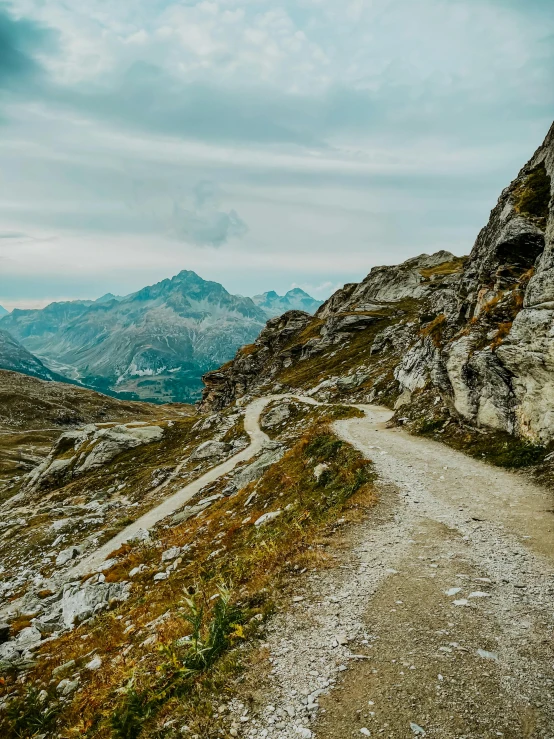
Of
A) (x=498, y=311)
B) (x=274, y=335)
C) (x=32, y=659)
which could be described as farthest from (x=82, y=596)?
(x=274, y=335)

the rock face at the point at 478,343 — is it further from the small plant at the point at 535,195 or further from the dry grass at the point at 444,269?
the dry grass at the point at 444,269

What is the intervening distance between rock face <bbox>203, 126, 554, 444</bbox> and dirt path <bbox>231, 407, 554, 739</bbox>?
942 centimetres

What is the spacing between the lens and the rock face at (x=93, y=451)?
2633 inches

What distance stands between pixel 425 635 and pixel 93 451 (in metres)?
70.4

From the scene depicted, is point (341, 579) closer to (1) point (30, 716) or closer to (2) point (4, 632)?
(1) point (30, 716)

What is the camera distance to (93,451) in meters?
68.1

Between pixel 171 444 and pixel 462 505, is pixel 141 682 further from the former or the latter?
pixel 171 444

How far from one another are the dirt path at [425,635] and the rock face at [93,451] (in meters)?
63.2

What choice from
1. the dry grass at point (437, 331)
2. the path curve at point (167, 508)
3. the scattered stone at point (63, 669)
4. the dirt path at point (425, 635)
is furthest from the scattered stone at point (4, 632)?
the dry grass at point (437, 331)

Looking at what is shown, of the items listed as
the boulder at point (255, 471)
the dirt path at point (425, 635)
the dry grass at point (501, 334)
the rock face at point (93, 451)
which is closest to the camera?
the dirt path at point (425, 635)

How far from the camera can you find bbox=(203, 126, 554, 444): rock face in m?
21.9

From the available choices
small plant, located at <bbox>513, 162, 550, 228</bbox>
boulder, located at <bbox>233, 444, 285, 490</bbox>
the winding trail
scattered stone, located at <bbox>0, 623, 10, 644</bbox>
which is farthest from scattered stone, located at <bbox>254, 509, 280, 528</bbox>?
small plant, located at <bbox>513, 162, 550, 228</bbox>

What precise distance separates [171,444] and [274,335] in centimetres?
7298

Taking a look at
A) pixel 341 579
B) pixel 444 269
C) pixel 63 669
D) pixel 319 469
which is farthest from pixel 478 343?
pixel 444 269
